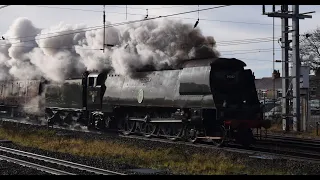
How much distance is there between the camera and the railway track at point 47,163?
1075 cm

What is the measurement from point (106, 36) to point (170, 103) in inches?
336

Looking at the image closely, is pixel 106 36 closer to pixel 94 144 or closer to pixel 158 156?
pixel 94 144

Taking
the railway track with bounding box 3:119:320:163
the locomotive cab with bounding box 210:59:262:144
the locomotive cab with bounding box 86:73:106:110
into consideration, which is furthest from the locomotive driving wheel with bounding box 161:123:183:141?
the locomotive cab with bounding box 86:73:106:110

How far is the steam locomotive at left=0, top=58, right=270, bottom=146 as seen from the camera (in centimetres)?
1617

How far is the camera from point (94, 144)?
17.0m

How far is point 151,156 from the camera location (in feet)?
46.1

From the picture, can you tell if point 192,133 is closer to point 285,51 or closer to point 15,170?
point 15,170

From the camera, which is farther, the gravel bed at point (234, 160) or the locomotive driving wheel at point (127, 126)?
the locomotive driving wheel at point (127, 126)

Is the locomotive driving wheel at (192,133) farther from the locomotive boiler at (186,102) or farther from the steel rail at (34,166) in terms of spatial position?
the steel rail at (34,166)

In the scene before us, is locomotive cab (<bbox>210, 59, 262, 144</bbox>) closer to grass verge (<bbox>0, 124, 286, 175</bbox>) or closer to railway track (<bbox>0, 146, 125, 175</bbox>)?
grass verge (<bbox>0, 124, 286, 175</bbox>)

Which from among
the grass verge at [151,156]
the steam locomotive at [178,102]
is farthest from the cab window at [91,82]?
the grass verge at [151,156]

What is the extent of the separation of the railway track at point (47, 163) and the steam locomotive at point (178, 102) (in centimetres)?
574

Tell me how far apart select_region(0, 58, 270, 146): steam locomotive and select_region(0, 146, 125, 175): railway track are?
5.74 m
